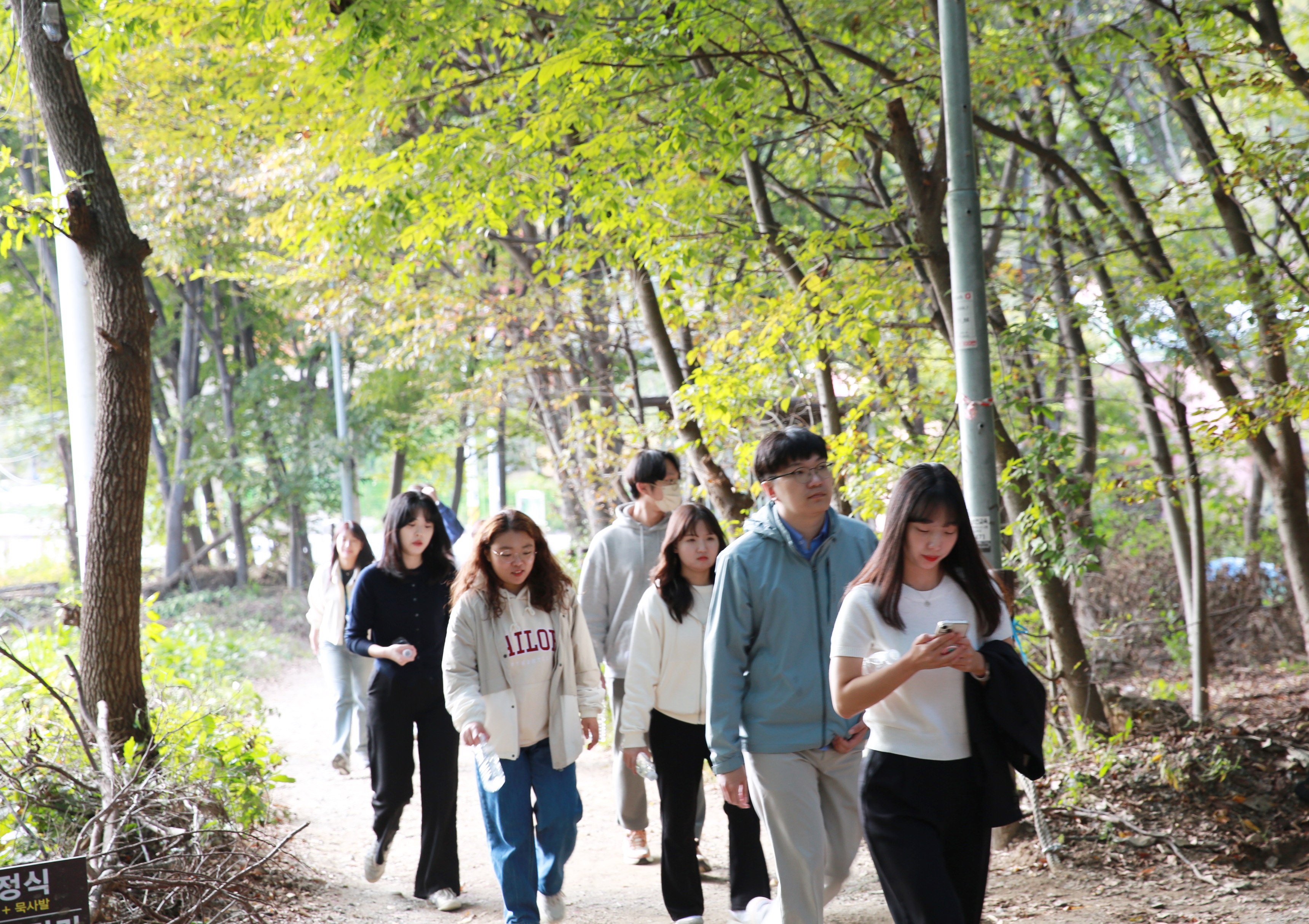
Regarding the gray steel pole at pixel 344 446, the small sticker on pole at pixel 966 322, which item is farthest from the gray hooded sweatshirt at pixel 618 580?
the gray steel pole at pixel 344 446

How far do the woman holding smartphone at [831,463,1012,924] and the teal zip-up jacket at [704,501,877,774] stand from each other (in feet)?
1.88

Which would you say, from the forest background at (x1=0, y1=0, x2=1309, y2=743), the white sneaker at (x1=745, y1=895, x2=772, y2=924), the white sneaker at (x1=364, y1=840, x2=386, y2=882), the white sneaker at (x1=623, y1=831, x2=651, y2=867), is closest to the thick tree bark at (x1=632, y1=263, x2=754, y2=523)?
the forest background at (x1=0, y1=0, x2=1309, y2=743)

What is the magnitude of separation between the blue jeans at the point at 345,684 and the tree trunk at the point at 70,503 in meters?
2.80

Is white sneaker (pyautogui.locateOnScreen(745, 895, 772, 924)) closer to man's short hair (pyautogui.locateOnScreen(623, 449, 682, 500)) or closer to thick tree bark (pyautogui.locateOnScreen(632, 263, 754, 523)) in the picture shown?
man's short hair (pyautogui.locateOnScreen(623, 449, 682, 500))

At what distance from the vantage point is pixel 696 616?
518 centimetres

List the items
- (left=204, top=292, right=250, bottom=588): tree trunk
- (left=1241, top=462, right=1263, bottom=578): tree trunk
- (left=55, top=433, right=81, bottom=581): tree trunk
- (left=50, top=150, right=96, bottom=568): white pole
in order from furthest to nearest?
(left=204, top=292, right=250, bottom=588): tree trunk
(left=55, top=433, right=81, bottom=581): tree trunk
(left=1241, top=462, right=1263, bottom=578): tree trunk
(left=50, top=150, right=96, bottom=568): white pole

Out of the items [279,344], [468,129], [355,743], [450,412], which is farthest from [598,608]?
[279,344]

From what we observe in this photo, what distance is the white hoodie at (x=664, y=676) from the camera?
5008 mm

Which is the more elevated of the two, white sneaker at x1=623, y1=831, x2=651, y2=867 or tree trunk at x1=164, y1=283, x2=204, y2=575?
tree trunk at x1=164, y1=283, x2=204, y2=575

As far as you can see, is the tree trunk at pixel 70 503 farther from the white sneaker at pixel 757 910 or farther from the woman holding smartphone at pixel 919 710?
the woman holding smartphone at pixel 919 710

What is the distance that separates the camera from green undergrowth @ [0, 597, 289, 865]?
489 centimetres

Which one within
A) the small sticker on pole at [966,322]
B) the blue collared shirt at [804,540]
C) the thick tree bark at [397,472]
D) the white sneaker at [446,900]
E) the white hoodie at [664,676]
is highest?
the thick tree bark at [397,472]

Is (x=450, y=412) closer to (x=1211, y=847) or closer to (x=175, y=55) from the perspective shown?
(x=175, y=55)

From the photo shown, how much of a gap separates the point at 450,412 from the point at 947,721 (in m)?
15.0
